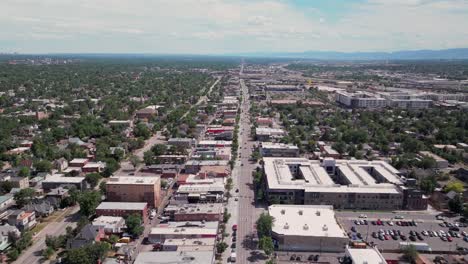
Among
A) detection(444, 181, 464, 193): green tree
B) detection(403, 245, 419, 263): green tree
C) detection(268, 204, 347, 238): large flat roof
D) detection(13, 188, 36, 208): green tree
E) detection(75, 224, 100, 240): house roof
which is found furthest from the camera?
detection(444, 181, 464, 193): green tree

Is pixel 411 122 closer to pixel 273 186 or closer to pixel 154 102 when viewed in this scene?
pixel 273 186

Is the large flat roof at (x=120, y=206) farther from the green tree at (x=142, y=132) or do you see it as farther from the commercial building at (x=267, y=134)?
the commercial building at (x=267, y=134)

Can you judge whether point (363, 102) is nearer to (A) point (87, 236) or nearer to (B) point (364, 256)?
(B) point (364, 256)

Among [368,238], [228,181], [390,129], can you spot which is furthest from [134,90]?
[368,238]

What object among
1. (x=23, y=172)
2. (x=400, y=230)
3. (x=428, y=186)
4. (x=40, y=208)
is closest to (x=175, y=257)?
(x=40, y=208)

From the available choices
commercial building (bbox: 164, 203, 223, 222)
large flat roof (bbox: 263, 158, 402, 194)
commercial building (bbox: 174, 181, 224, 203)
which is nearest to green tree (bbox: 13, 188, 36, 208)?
commercial building (bbox: 164, 203, 223, 222)

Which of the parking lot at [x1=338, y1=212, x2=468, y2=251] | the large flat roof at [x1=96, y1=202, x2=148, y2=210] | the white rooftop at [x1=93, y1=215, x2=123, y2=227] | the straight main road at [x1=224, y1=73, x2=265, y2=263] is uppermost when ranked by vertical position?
the large flat roof at [x1=96, y1=202, x2=148, y2=210]

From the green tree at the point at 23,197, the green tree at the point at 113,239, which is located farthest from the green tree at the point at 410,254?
the green tree at the point at 23,197

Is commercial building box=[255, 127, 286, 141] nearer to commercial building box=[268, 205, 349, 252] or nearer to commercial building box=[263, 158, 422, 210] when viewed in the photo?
commercial building box=[263, 158, 422, 210]
